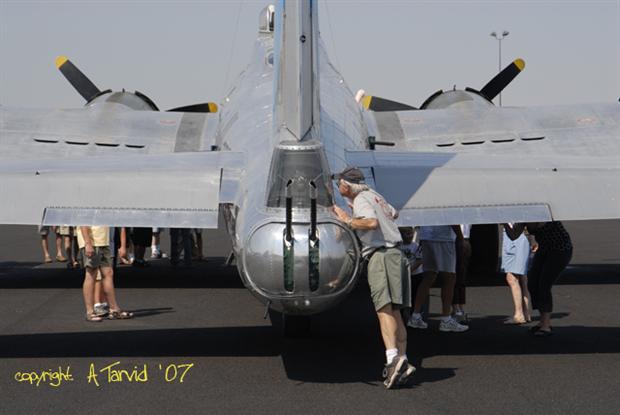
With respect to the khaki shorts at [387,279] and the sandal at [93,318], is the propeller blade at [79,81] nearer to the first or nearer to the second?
the sandal at [93,318]

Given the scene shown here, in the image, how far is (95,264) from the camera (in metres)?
12.4

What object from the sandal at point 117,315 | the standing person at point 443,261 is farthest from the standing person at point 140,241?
the standing person at point 443,261

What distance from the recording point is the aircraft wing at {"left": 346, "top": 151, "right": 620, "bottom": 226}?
941cm

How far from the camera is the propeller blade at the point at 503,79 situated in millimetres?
23994

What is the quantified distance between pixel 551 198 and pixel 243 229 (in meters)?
3.00

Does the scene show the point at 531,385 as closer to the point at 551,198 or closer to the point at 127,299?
the point at 551,198

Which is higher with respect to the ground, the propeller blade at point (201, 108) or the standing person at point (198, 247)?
the propeller blade at point (201, 108)

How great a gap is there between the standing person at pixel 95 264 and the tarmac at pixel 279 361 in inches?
10.7

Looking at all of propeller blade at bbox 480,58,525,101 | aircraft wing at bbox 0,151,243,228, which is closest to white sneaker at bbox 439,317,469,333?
aircraft wing at bbox 0,151,243,228

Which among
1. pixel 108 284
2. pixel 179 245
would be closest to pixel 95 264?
pixel 108 284

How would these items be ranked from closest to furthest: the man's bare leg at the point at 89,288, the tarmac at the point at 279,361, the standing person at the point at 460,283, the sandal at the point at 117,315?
1. the tarmac at the point at 279,361
2. the standing person at the point at 460,283
3. the man's bare leg at the point at 89,288
4. the sandal at the point at 117,315

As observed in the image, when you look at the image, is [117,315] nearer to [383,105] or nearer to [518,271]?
[518,271]

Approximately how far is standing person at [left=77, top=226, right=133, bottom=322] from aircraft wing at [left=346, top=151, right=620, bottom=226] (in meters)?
3.53

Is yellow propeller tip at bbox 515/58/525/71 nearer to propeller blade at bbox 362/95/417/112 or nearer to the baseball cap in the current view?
propeller blade at bbox 362/95/417/112
